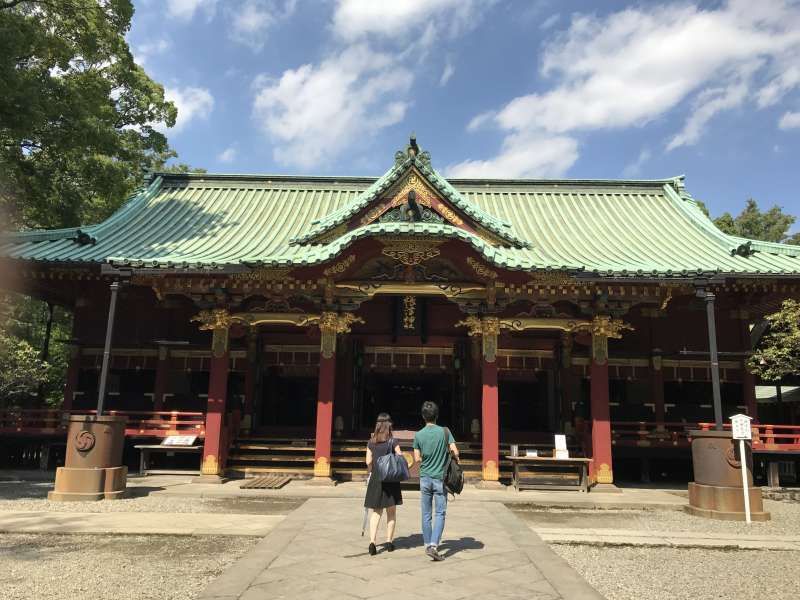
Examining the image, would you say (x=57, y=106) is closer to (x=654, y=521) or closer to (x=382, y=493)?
(x=382, y=493)

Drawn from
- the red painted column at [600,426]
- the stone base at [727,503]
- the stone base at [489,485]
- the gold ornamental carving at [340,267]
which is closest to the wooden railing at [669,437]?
the red painted column at [600,426]

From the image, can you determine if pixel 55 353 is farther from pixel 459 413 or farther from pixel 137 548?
pixel 137 548

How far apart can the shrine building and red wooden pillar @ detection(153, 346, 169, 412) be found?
3.5 inches

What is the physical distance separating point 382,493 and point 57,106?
14.3m

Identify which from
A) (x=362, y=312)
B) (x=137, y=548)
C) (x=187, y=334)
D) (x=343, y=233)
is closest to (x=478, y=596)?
(x=137, y=548)

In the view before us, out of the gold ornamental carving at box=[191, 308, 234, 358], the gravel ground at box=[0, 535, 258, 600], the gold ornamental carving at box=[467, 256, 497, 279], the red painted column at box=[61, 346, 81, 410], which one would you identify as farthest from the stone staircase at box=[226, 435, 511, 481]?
the gravel ground at box=[0, 535, 258, 600]

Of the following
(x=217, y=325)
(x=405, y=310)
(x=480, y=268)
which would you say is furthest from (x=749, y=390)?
(x=217, y=325)

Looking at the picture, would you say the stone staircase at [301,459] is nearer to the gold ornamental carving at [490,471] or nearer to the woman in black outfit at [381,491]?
the gold ornamental carving at [490,471]

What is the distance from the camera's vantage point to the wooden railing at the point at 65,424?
1440cm

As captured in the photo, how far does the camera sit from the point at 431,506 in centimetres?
648

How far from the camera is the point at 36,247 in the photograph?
47.3 feet

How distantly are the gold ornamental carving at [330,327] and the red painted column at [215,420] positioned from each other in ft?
8.38

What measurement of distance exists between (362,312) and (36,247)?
8.85 meters

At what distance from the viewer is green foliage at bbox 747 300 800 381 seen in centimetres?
1501
